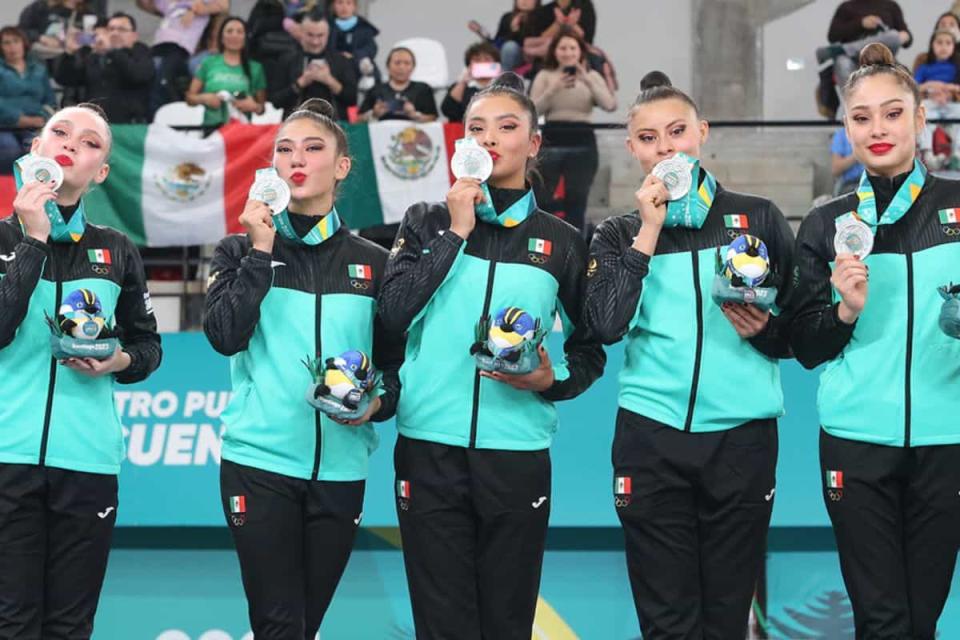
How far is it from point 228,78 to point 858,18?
15.8ft

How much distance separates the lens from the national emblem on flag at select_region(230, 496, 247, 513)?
4070 mm

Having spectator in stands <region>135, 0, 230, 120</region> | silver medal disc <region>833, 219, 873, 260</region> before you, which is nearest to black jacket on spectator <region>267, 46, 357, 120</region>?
spectator in stands <region>135, 0, 230, 120</region>

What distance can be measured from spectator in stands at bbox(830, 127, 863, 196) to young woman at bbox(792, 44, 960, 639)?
518cm

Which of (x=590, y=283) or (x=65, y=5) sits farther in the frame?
(x=65, y=5)

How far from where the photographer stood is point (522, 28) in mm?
10766

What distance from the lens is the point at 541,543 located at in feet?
13.5

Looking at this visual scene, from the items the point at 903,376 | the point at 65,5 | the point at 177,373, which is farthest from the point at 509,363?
the point at 65,5

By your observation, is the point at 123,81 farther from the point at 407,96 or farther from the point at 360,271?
the point at 360,271

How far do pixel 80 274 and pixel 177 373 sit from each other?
7.23ft

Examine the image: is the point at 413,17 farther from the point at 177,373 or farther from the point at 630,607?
the point at 630,607

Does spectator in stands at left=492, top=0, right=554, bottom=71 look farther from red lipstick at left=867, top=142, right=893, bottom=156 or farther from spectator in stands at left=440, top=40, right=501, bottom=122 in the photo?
red lipstick at left=867, top=142, right=893, bottom=156

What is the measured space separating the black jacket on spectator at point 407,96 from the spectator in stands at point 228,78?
2.68 ft

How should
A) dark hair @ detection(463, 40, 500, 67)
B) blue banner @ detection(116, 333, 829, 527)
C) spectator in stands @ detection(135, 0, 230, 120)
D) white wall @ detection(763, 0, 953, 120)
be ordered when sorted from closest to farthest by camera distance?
blue banner @ detection(116, 333, 829, 527), dark hair @ detection(463, 40, 500, 67), spectator in stands @ detection(135, 0, 230, 120), white wall @ detection(763, 0, 953, 120)

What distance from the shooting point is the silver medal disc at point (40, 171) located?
165 inches
